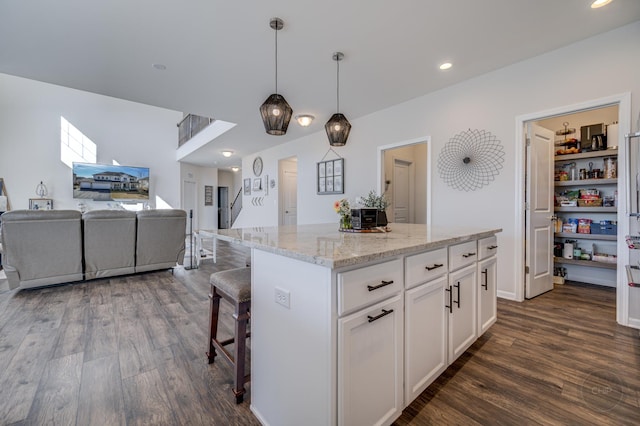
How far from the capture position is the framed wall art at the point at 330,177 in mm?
4969

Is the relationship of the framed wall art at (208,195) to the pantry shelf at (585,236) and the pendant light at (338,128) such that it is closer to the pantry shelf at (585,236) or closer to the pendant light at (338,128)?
the pendant light at (338,128)

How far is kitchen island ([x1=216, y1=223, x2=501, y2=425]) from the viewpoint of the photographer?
40.5 inches

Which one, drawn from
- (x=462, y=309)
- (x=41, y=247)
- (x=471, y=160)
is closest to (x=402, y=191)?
(x=471, y=160)

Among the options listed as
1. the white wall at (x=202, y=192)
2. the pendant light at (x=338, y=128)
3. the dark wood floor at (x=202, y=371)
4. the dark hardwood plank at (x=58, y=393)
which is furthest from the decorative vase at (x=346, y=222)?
the white wall at (x=202, y=192)

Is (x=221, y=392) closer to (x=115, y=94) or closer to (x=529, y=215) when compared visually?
(x=529, y=215)

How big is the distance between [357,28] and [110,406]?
3175 mm

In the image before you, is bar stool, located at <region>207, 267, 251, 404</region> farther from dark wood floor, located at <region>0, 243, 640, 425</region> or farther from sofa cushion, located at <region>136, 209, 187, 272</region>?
sofa cushion, located at <region>136, 209, 187, 272</region>

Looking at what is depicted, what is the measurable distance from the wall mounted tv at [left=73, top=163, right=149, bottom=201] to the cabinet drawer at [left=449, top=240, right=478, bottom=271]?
896cm

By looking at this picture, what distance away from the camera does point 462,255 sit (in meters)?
1.79

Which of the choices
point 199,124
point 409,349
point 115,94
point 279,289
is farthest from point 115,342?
point 199,124

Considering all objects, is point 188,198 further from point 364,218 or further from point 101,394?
point 364,218

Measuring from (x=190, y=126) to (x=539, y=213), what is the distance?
8.01 meters

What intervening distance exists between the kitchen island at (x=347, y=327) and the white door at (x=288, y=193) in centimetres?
518

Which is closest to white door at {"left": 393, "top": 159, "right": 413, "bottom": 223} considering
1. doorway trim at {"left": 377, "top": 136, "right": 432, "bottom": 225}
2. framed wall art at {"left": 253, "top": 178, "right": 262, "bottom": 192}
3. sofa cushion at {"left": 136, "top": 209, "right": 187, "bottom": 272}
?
doorway trim at {"left": 377, "top": 136, "right": 432, "bottom": 225}
